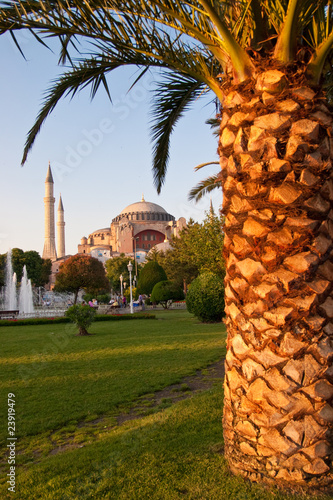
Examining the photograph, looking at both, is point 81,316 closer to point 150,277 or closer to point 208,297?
point 208,297

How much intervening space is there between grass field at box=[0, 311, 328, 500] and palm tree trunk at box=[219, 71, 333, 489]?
36 cm

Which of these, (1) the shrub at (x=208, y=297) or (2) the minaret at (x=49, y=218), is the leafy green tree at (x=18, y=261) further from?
(1) the shrub at (x=208, y=297)

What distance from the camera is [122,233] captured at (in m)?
79.8

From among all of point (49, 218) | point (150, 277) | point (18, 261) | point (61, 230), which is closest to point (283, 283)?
point (150, 277)

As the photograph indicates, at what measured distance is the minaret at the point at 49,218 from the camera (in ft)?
216

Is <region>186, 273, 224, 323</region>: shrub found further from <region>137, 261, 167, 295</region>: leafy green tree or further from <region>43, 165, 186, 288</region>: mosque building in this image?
<region>43, 165, 186, 288</region>: mosque building

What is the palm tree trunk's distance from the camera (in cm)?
224

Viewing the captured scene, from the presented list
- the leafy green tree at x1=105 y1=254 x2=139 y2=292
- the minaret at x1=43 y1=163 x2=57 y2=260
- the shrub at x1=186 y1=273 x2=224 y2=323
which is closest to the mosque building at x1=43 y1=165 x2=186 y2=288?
the minaret at x1=43 y1=163 x2=57 y2=260

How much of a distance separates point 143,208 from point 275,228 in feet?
290

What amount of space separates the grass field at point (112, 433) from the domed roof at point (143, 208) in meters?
82.4

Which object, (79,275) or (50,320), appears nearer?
(50,320)

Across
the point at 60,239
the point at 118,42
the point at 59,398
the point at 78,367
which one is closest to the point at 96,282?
the point at 78,367

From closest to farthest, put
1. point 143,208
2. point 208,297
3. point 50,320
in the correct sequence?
point 208,297 < point 50,320 < point 143,208

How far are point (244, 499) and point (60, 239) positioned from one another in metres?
76.5
